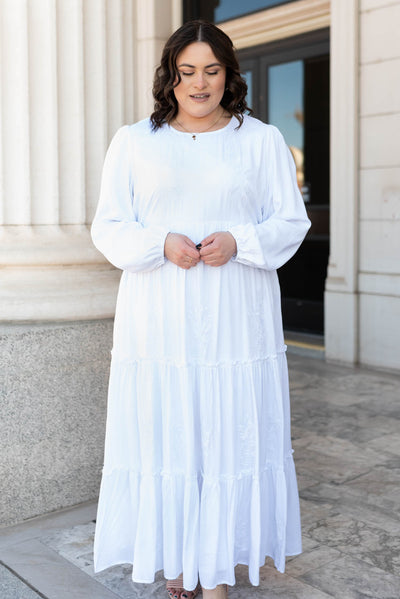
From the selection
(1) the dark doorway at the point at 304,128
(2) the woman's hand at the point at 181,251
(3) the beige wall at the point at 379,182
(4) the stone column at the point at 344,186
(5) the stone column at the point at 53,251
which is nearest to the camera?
(2) the woman's hand at the point at 181,251

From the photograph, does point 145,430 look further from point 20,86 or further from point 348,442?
point 348,442

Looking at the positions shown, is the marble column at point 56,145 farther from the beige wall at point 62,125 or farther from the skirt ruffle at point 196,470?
the skirt ruffle at point 196,470

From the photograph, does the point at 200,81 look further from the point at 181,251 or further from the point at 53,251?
the point at 53,251

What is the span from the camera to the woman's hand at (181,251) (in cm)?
253

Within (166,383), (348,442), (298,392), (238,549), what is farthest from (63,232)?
(298,392)

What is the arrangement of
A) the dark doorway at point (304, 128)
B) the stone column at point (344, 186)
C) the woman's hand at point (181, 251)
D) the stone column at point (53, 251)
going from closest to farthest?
the woman's hand at point (181, 251), the stone column at point (53, 251), the stone column at point (344, 186), the dark doorway at point (304, 128)

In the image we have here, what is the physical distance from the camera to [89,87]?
→ 3785 mm

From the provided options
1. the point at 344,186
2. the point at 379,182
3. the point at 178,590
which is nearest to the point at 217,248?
the point at 178,590

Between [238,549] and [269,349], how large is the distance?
2.25 feet

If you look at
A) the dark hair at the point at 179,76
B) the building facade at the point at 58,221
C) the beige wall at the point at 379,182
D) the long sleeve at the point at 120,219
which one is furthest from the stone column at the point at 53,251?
the beige wall at the point at 379,182

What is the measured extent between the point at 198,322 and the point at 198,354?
11 cm

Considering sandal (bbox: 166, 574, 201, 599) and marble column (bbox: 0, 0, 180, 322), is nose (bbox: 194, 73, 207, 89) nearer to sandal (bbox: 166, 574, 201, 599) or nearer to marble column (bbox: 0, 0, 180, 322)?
marble column (bbox: 0, 0, 180, 322)

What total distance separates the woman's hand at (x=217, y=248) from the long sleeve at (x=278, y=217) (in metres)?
0.05

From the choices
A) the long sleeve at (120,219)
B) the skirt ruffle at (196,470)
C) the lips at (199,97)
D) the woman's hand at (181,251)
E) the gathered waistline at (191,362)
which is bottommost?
the skirt ruffle at (196,470)
